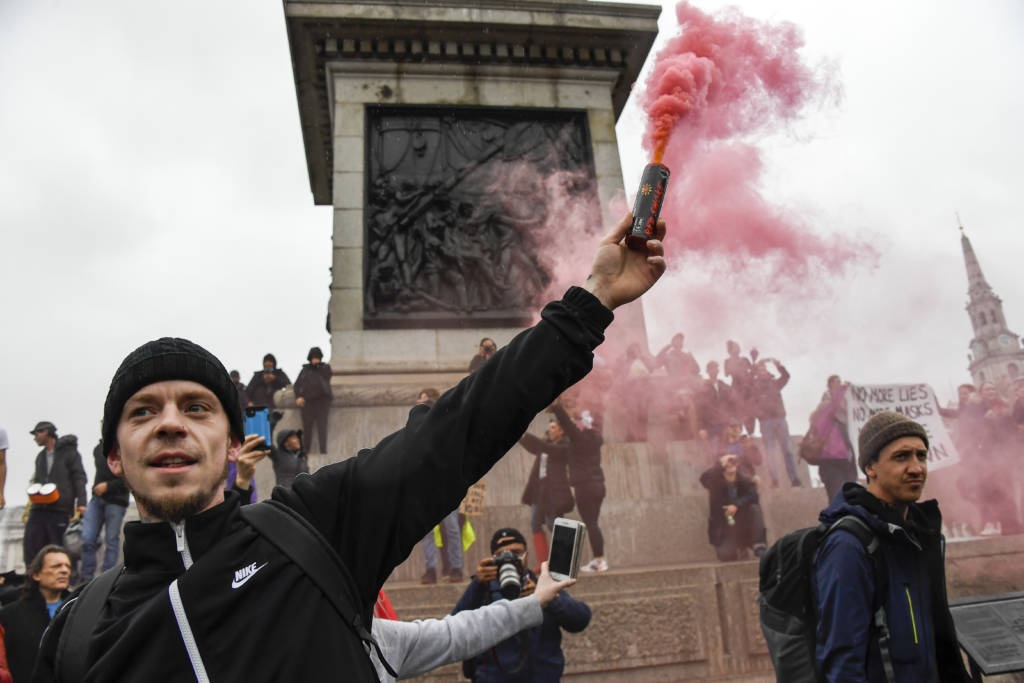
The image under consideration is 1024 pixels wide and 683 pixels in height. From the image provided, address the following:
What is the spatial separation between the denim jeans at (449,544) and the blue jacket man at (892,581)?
4.32 m

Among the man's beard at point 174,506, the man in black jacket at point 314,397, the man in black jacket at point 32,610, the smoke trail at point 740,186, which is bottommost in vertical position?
the man in black jacket at point 32,610

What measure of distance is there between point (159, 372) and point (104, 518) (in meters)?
6.88

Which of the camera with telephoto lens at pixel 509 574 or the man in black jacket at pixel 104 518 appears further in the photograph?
the man in black jacket at pixel 104 518

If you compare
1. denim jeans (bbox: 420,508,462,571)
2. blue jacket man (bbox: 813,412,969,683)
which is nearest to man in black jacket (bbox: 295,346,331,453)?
denim jeans (bbox: 420,508,462,571)

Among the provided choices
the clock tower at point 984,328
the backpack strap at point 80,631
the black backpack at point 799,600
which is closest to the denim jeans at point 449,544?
the black backpack at point 799,600

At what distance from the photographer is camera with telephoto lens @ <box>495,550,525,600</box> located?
3893mm

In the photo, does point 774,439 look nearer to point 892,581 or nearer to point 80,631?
point 892,581

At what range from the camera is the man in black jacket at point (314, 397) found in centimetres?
899

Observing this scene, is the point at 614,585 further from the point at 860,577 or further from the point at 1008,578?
the point at 1008,578

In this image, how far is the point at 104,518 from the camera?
746 cm

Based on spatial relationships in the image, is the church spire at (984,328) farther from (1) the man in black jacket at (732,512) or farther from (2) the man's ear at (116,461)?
(2) the man's ear at (116,461)

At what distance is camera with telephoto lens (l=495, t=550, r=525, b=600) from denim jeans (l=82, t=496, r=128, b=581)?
194 inches

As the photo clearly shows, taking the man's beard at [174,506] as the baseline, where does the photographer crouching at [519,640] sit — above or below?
below

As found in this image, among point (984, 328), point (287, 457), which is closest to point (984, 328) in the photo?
point (984, 328)
